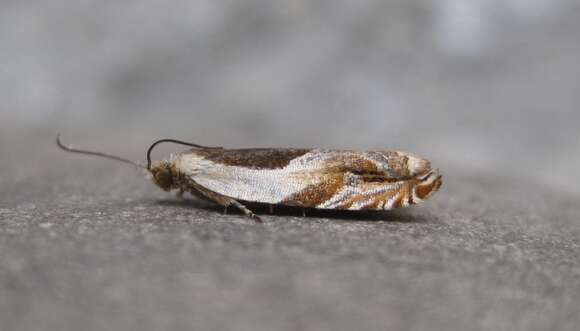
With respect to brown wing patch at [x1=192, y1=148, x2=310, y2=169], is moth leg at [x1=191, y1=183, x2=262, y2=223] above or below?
below

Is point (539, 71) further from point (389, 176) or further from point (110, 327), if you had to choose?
point (110, 327)

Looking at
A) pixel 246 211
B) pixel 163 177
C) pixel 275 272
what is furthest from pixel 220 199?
pixel 275 272

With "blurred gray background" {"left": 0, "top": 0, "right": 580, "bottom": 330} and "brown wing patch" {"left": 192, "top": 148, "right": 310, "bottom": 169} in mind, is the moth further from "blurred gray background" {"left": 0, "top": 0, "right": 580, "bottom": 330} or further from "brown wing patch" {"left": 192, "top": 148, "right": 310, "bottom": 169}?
"blurred gray background" {"left": 0, "top": 0, "right": 580, "bottom": 330}

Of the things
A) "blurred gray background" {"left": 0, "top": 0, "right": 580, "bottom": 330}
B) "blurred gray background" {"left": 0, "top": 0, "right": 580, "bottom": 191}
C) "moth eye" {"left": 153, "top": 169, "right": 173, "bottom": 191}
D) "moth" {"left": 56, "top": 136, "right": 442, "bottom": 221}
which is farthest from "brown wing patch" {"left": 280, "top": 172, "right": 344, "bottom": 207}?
"blurred gray background" {"left": 0, "top": 0, "right": 580, "bottom": 191}

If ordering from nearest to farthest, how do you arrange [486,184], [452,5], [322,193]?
[322,193] < [486,184] < [452,5]

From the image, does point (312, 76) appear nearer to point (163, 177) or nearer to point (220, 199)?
point (163, 177)

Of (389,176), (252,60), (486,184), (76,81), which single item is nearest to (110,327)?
(389,176)
